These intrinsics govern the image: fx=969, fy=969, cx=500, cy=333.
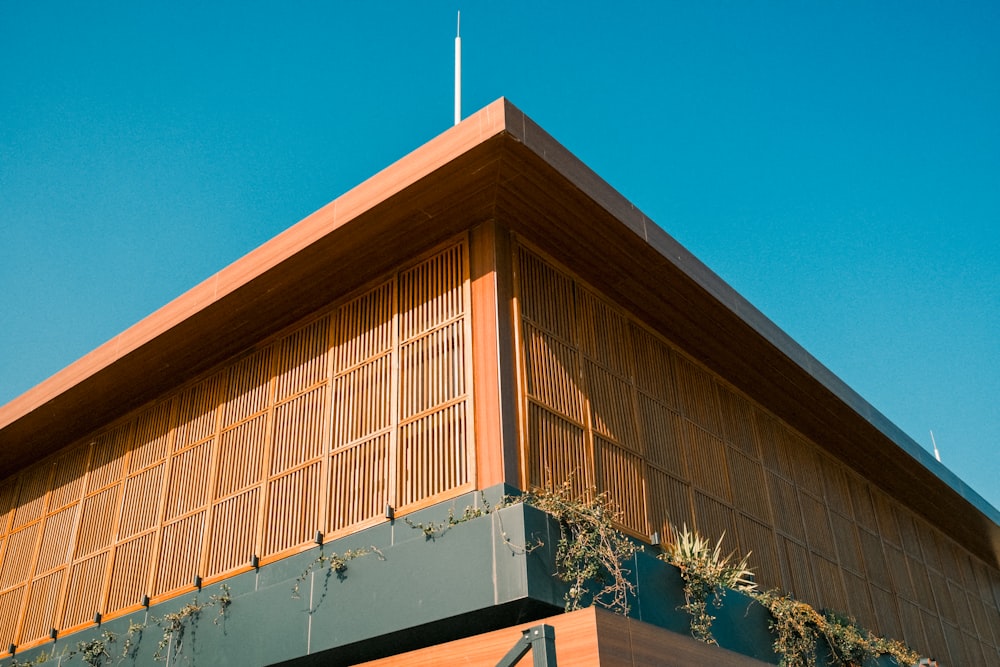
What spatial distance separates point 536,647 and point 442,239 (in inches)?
197

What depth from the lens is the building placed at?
8961mm

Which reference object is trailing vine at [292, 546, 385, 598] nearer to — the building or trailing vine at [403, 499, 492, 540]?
the building

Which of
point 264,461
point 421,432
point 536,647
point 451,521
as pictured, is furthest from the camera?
point 264,461

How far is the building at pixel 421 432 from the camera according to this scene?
29.4ft

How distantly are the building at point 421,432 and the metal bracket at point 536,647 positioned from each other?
9 centimetres

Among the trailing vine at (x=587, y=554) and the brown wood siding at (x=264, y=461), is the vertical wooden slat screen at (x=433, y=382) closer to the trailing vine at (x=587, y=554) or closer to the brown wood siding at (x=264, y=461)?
the brown wood siding at (x=264, y=461)

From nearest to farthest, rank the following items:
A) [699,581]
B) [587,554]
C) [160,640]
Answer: [587,554] → [699,581] → [160,640]

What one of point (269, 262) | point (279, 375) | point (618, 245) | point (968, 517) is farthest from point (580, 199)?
point (968, 517)

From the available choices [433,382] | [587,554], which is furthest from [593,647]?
[433,382]

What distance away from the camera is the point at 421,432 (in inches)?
381

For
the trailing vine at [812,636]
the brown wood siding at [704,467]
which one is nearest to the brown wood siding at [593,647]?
the brown wood siding at [704,467]

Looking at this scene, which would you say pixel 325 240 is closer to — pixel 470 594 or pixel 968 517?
pixel 470 594

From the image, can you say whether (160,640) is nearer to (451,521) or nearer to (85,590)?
(85,590)

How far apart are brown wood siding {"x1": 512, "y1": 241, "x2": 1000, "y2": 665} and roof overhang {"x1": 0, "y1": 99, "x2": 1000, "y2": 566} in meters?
0.39
